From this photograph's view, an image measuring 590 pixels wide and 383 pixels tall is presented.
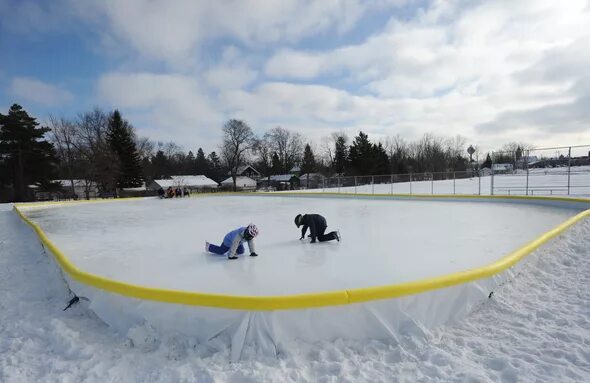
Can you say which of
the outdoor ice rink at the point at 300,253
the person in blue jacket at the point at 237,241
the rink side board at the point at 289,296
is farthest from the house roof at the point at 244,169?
the rink side board at the point at 289,296

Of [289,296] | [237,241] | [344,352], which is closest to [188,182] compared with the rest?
[237,241]

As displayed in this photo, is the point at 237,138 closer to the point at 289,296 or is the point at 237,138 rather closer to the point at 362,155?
the point at 362,155

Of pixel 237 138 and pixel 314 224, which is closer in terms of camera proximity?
pixel 314 224

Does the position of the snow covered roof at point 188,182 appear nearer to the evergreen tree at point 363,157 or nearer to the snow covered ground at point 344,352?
the evergreen tree at point 363,157

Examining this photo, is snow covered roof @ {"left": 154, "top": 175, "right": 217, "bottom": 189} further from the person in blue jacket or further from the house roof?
the person in blue jacket

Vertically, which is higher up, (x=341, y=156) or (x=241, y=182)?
(x=341, y=156)

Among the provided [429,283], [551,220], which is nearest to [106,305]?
[429,283]

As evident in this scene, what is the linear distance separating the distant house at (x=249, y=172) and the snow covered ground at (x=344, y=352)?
79.3m

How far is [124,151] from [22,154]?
1127 centimetres

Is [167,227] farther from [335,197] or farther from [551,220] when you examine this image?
[335,197]

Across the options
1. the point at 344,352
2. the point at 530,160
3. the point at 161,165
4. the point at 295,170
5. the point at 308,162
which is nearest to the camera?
the point at 344,352

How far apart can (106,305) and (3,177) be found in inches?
1598

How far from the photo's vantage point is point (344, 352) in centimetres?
331

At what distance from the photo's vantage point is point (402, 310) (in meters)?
3.65
